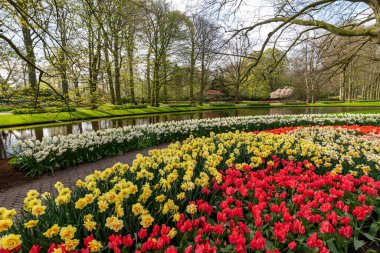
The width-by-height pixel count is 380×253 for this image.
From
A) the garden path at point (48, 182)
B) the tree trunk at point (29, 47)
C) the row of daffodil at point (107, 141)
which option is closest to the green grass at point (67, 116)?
the tree trunk at point (29, 47)

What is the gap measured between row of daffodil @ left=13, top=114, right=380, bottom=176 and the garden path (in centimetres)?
30

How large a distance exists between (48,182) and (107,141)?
2206mm

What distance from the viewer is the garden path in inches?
177

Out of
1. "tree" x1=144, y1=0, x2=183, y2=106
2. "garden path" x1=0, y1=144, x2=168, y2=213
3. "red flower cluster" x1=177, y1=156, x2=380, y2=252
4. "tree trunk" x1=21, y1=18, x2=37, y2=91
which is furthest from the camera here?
"tree" x1=144, y1=0, x2=183, y2=106

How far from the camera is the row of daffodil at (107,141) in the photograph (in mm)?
6180

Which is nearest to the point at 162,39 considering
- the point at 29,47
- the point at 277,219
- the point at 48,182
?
the point at 29,47

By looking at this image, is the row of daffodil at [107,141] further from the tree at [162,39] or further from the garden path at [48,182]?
the tree at [162,39]

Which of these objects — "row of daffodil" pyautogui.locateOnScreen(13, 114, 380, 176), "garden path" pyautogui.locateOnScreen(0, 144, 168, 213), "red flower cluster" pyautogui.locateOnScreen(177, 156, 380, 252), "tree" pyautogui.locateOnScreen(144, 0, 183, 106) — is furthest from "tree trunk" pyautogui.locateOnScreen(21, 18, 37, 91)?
"tree" pyautogui.locateOnScreen(144, 0, 183, 106)

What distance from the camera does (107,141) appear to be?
7.40 m

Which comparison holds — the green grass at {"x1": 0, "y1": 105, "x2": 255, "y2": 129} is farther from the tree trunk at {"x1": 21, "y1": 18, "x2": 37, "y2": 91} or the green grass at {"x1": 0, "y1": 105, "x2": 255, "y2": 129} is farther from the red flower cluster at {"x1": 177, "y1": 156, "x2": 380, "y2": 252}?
the red flower cluster at {"x1": 177, "y1": 156, "x2": 380, "y2": 252}

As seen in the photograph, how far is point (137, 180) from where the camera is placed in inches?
131

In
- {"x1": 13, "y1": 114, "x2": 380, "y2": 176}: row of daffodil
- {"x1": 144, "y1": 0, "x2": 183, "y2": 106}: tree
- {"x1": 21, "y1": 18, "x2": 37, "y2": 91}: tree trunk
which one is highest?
{"x1": 144, "y1": 0, "x2": 183, "y2": 106}: tree

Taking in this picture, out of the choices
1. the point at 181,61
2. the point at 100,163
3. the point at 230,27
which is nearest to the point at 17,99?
the point at 100,163

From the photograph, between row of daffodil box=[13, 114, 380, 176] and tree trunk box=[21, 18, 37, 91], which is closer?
tree trunk box=[21, 18, 37, 91]
